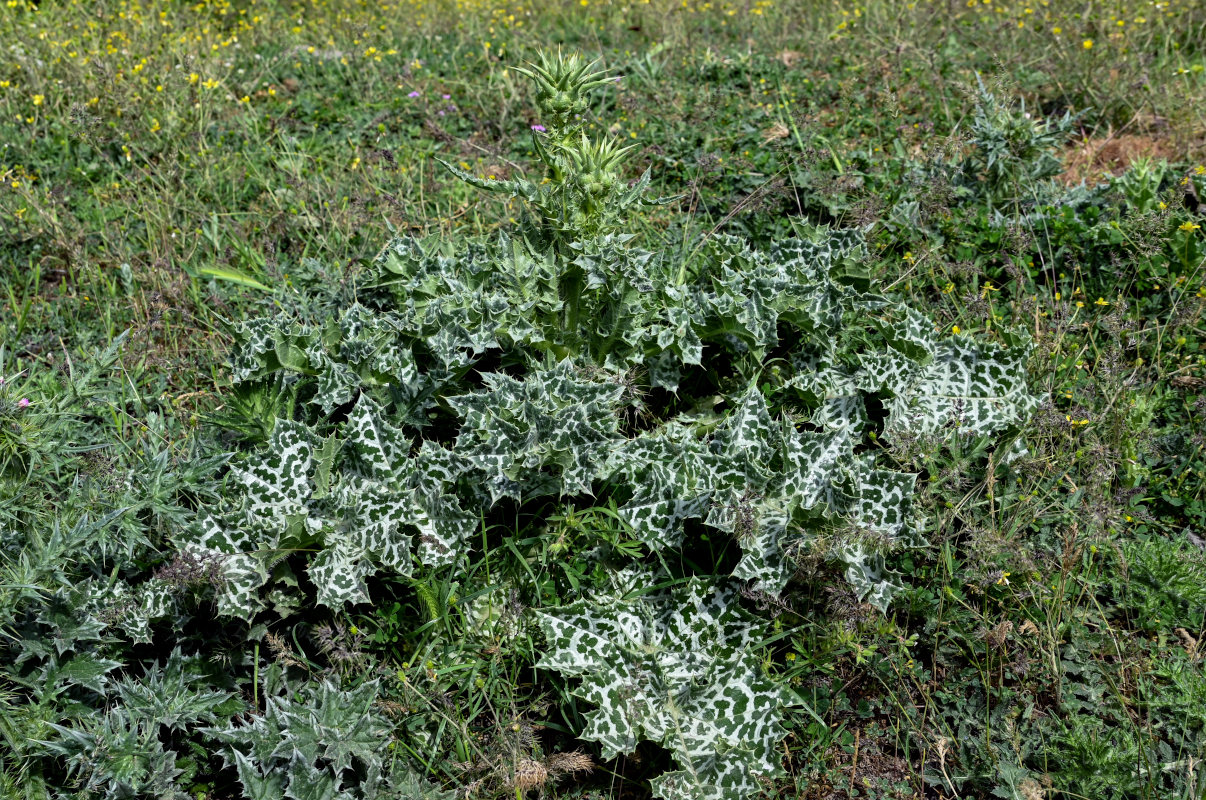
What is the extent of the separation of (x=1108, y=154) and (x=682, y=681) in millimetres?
3792

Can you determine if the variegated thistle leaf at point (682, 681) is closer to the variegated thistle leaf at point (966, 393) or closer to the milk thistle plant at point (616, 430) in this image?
the milk thistle plant at point (616, 430)

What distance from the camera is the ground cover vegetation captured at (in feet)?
8.50

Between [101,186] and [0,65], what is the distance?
154cm

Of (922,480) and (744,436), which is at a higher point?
(744,436)

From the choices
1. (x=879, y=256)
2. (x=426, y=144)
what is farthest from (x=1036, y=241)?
(x=426, y=144)

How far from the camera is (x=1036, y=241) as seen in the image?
3893 millimetres

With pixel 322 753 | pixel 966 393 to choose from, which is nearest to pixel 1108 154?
pixel 966 393

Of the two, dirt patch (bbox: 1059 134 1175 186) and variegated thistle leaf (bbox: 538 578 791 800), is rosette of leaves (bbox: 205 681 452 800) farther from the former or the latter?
dirt patch (bbox: 1059 134 1175 186)

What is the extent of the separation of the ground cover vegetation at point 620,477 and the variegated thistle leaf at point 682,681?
0.01m

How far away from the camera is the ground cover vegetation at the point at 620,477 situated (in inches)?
102

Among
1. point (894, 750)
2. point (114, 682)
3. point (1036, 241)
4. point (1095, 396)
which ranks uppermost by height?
point (1036, 241)

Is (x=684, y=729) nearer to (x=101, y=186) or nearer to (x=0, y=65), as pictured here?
(x=101, y=186)

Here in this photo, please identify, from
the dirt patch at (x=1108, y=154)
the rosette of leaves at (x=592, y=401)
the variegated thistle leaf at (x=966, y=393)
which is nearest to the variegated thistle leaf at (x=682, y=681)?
the rosette of leaves at (x=592, y=401)

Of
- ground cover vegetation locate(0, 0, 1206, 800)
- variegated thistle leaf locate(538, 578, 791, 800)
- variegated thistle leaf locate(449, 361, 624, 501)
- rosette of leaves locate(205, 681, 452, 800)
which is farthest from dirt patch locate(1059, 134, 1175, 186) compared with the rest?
rosette of leaves locate(205, 681, 452, 800)
